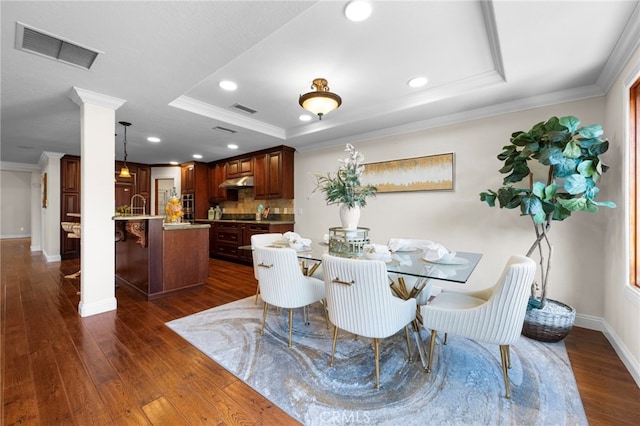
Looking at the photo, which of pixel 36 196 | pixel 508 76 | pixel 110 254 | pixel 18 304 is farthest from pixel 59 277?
pixel 508 76

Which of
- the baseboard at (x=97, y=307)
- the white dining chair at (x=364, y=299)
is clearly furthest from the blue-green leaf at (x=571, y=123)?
the baseboard at (x=97, y=307)

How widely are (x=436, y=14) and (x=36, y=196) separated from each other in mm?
10767

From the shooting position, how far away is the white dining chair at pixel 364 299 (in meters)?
1.62

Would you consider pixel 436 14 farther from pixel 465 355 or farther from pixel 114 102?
pixel 114 102

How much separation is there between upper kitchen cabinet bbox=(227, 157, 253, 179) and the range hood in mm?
99

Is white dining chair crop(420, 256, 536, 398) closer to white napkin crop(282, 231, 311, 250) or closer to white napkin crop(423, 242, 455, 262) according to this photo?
white napkin crop(423, 242, 455, 262)

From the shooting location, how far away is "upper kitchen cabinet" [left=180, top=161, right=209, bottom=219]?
6.59m

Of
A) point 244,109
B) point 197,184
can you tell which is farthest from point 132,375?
point 197,184

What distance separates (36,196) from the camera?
7.68 metres

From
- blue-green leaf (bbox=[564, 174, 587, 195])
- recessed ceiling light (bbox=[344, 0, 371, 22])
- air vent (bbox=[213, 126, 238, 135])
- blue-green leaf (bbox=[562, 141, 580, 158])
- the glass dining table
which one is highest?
recessed ceiling light (bbox=[344, 0, 371, 22])

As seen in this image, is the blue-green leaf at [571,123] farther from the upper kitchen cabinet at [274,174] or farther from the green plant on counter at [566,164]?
the upper kitchen cabinet at [274,174]

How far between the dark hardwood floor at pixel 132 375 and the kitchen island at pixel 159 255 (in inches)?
16.5

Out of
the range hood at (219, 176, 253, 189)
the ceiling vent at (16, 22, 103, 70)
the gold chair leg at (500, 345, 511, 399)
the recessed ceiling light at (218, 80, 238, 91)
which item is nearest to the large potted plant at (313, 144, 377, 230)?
the gold chair leg at (500, 345, 511, 399)

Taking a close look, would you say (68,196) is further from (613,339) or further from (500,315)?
(613,339)
